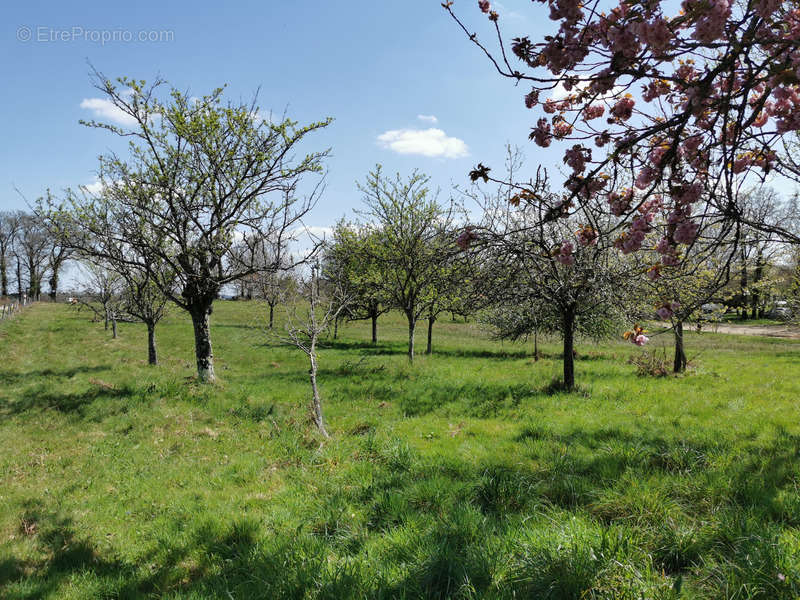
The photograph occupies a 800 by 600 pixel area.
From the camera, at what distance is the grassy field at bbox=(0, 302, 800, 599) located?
337cm

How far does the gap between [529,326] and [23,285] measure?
7778 cm

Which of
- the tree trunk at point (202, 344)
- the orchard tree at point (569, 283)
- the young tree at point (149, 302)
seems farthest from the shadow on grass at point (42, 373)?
the orchard tree at point (569, 283)

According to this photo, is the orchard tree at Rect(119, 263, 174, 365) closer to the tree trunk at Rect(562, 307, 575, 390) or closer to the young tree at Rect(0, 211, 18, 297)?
the tree trunk at Rect(562, 307, 575, 390)

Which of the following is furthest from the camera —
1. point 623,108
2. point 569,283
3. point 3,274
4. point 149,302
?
point 3,274

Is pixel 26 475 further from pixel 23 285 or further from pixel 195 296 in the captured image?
pixel 23 285

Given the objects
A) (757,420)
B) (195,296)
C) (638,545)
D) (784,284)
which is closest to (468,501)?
(638,545)

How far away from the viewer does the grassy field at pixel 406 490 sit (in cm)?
337

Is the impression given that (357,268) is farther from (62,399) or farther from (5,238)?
(5,238)

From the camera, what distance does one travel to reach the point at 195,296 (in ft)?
41.9

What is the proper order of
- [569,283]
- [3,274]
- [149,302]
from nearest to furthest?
[569,283] < [149,302] < [3,274]

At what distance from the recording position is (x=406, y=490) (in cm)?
512

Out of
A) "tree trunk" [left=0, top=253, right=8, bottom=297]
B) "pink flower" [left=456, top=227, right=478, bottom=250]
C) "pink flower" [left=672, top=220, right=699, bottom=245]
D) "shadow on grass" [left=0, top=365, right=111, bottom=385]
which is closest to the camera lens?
"pink flower" [left=672, top=220, right=699, bottom=245]

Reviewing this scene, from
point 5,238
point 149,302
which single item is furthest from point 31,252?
point 149,302

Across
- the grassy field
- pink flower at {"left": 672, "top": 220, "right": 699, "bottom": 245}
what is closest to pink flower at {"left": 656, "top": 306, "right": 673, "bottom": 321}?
pink flower at {"left": 672, "top": 220, "right": 699, "bottom": 245}
